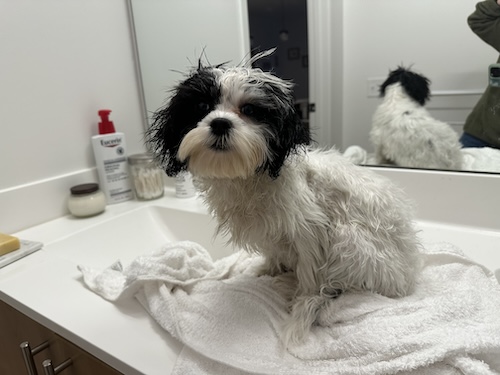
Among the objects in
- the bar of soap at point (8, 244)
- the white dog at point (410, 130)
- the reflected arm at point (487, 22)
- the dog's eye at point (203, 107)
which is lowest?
the bar of soap at point (8, 244)

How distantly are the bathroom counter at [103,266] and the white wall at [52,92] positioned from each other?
0.12 metres

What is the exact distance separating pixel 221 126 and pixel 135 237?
28.8 inches

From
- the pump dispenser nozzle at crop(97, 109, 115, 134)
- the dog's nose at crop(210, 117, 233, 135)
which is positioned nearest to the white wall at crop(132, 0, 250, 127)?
the pump dispenser nozzle at crop(97, 109, 115, 134)

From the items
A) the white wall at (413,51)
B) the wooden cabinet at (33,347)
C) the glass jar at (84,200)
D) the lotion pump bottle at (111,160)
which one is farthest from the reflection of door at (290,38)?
the wooden cabinet at (33,347)

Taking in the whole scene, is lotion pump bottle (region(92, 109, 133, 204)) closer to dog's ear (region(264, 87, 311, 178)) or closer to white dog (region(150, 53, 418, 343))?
white dog (region(150, 53, 418, 343))

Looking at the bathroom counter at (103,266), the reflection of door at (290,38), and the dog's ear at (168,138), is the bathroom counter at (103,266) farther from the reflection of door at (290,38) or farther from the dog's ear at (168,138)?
the reflection of door at (290,38)

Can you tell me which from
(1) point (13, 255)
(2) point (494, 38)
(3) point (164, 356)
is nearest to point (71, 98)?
(1) point (13, 255)

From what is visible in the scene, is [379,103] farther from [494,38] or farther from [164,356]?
[164,356]

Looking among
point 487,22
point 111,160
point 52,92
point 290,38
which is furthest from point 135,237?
point 487,22

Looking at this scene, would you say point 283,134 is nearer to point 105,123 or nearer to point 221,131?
point 221,131

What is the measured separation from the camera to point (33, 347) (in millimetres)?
796

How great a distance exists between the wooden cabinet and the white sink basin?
0.20m

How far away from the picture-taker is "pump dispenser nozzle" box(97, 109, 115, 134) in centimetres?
120

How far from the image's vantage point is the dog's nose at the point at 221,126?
59 cm
